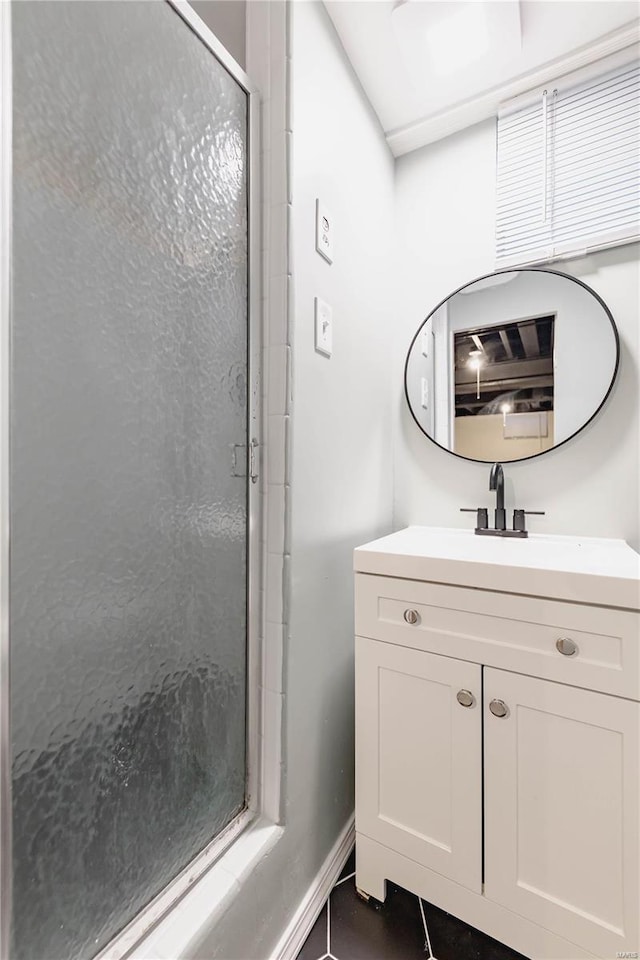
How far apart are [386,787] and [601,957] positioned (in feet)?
1.50

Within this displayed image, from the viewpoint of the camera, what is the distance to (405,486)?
1558 millimetres

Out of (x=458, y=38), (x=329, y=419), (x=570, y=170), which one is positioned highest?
(x=458, y=38)

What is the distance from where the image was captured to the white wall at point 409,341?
1.21 m

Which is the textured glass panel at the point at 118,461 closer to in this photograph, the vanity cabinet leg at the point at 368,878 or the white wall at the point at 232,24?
the white wall at the point at 232,24

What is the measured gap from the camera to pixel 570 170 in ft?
4.23

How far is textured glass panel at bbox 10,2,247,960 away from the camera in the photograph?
1.82 feet

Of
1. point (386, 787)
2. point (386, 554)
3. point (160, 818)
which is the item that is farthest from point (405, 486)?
point (160, 818)

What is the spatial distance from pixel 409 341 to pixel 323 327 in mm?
590

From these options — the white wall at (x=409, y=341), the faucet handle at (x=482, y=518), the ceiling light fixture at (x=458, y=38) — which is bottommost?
the faucet handle at (x=482, y=518)

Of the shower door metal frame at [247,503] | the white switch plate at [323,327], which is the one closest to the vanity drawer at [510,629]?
the shower door metal frame at [247,503]

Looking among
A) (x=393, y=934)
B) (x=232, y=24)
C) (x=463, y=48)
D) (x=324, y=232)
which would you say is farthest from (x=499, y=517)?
(x=232, y=24)

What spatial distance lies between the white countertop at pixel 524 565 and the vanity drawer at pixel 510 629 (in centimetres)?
2

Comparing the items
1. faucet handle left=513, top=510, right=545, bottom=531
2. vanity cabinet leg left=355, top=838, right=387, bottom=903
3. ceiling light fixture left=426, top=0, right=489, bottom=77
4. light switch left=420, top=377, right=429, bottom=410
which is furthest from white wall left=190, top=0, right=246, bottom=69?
vanity cabinet leg left=355, top=838, right=387, bottom=903

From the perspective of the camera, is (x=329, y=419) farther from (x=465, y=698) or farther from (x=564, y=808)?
(x=564, y=808)
